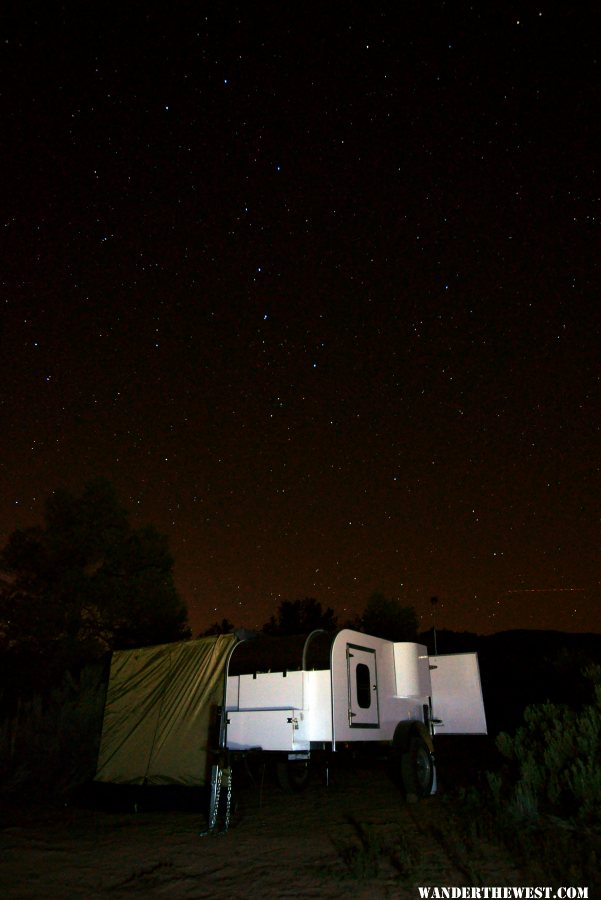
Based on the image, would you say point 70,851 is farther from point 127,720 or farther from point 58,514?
point 58,514

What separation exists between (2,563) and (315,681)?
44.3 ft

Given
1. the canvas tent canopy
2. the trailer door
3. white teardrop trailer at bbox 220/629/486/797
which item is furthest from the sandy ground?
the trailer door

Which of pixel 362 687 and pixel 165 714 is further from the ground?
pixel 362 687

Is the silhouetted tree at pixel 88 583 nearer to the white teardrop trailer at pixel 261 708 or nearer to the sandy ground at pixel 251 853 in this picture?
the white teardrop trailer at pixel 261 708

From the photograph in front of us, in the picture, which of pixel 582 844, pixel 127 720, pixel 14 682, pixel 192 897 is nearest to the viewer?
pixel 192 897

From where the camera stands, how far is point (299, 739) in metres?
7.73

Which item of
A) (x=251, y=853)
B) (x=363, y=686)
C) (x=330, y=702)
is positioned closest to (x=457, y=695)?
(x=363, y=686)

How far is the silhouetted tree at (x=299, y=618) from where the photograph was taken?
29.1 metres

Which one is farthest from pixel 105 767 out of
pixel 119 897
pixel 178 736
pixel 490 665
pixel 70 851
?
pixel 490 665

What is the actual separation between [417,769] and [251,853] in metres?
3.43

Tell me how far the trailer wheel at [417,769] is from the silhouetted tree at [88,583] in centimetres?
1061

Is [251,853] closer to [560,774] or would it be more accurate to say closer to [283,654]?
[283,654]

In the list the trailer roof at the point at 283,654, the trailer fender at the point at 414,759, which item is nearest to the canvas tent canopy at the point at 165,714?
the trailer roof at the point at 283,654

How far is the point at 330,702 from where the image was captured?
25.8 ft
